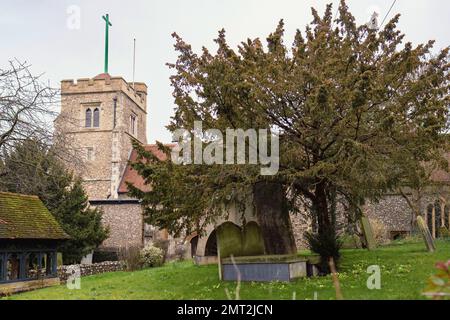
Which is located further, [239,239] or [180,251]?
[180,251]

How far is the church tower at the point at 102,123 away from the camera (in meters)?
36.1

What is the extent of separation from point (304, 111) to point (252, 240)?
4.16 m

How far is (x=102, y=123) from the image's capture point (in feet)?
123

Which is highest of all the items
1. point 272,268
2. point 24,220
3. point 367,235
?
point 24,220

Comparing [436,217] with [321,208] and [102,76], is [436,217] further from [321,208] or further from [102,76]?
[102,76]

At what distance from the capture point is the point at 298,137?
1120 centimetres

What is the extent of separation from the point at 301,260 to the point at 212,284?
2235mm

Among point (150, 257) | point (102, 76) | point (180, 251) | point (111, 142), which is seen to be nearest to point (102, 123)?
point (111, 142)

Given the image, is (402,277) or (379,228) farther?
(379,228)

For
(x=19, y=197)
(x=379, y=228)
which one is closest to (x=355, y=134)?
(x=19, y=197)

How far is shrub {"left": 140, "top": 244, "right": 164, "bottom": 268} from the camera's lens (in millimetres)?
23016

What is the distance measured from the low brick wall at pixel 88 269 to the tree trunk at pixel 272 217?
11762 millimetres
